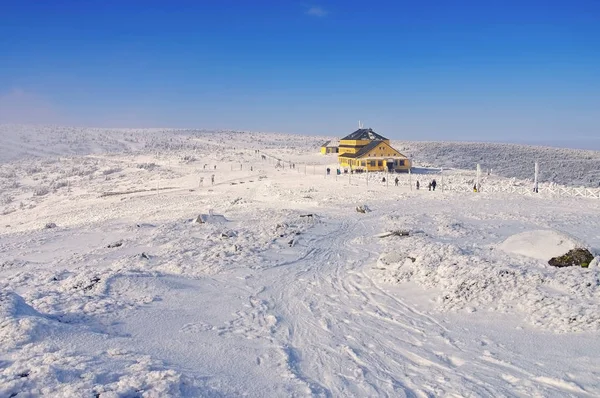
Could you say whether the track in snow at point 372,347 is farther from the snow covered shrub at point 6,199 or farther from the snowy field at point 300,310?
the snow covered shrub at point 6,199

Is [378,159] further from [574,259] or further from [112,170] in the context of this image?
[574,259]

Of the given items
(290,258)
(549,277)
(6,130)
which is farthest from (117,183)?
(6,130)

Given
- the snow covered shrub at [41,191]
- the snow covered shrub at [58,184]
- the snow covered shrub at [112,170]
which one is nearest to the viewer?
the snow covered shrub at [41,191]

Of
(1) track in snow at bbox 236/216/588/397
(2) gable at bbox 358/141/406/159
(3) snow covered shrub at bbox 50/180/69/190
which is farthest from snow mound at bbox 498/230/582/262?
(3) snow covered shrub at bbox 50/180/69/190

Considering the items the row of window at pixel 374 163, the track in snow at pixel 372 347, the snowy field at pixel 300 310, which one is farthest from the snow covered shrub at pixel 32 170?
the track in snow at pixel 372 347

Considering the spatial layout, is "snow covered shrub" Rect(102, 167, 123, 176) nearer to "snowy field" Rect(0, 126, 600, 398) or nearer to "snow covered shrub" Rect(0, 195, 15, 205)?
"snow covered shrub" Rect(0, 195, 15, 205)
